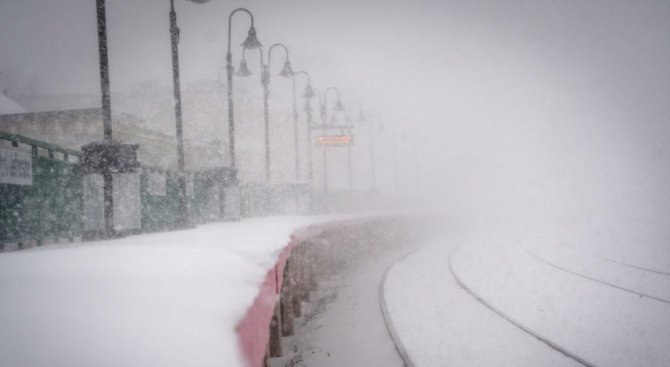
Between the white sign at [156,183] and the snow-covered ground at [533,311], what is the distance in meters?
6.41

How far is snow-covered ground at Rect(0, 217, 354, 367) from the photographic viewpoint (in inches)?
55.9

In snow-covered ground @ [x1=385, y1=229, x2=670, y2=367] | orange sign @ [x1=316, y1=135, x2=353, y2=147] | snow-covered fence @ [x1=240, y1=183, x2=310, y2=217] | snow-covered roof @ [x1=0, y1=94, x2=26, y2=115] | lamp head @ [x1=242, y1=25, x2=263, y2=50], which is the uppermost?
snow-covered roof @ [x1=0, y1=94, x2=26, y2=115]

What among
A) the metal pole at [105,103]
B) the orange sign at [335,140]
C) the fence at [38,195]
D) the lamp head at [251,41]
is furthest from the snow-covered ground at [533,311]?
the orange sign at [335,140]

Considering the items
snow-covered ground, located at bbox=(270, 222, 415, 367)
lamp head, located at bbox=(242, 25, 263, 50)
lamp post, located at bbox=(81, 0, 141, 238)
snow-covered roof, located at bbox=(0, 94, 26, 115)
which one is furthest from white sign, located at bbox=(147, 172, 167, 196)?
snow-covered roof, located at bbox=(0, 94, 26, 115)

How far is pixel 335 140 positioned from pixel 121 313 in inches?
1103

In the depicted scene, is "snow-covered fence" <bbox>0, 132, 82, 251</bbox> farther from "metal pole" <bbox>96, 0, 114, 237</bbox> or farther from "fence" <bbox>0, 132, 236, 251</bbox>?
"metal pole" <bbox>96, 0, 114, 237</bbox>

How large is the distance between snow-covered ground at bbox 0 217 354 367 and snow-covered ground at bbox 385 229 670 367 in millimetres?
4756

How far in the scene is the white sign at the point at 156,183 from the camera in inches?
466

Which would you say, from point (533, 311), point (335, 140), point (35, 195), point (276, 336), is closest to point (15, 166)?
point (35, 195)

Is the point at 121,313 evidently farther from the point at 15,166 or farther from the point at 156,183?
the point at 156,183

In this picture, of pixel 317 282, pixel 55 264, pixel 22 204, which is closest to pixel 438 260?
pixel 317 282

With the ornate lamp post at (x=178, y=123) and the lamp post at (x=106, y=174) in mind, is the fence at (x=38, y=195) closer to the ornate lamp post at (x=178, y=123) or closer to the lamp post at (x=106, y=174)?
the lamp post at (x=106, y=174)

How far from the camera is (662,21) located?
112750 mm

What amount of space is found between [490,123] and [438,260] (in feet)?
392
